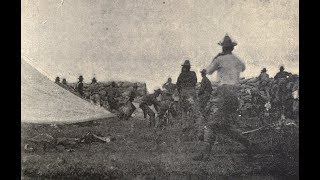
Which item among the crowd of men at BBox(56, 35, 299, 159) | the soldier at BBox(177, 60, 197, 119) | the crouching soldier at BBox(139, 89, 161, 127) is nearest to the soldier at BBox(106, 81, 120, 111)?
the crowd of men at BBox(56, 35, 299, 159)

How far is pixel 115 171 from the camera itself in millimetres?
9641

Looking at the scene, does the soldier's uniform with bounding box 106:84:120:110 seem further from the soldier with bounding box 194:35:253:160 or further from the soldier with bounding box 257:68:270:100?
the soldier with bounding box 257:68:270:100

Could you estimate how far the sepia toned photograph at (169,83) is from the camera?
32.0 ft

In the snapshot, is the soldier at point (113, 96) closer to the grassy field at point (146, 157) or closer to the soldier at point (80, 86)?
the grassy field at point (146, 157)

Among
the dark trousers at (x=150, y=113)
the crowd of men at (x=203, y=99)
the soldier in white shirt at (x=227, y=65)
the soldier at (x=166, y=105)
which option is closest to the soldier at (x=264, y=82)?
the crowd of men at (x=203, y=99)

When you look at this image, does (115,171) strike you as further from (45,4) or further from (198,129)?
(45,4)

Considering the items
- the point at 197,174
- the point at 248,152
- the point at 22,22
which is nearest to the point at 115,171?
the point at 197,174

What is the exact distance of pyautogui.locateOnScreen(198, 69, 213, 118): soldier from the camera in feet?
32.0

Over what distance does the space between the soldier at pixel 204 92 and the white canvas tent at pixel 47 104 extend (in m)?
1.24

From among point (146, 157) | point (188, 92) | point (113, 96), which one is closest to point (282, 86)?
point (188, 92)

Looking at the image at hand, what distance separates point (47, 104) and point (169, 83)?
1722 mm

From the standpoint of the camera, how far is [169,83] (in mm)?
9797

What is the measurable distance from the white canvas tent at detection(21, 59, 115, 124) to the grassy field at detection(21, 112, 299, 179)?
0.10m
